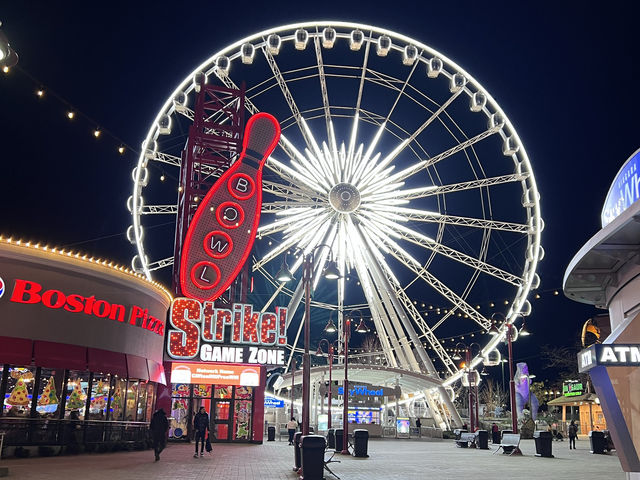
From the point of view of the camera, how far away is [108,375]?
2189 cm

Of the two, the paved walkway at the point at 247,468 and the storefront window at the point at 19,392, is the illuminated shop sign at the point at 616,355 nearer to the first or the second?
the paved walkway at the point at 247,468

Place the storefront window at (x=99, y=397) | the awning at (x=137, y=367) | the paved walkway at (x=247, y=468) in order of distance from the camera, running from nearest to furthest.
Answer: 1. the paved walkway at (x=247, y=468)
2. the storefront window at (x=99, y=397)
3. the awning at (x=137, y=367)

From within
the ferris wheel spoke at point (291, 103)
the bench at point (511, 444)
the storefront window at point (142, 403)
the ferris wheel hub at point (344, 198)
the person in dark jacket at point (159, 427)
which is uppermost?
the ferris wheel spoke at point (291, 103)

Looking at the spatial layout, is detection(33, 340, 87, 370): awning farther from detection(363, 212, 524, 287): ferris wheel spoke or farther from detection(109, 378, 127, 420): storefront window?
detection(363, 212, 524, 287): ferris wheel spoke

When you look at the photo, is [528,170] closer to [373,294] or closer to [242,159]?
[373,294]

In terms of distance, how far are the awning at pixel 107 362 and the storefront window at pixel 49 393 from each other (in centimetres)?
101

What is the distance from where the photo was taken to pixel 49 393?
65.2ft

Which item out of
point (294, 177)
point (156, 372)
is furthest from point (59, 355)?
point (294, 177)

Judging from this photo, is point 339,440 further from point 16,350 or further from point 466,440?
point 16,350

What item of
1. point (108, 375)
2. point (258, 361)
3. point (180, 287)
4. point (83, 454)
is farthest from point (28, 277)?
point (258, 361)

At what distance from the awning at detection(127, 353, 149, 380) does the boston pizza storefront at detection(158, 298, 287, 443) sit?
3.80 meters

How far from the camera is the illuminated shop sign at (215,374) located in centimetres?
2784

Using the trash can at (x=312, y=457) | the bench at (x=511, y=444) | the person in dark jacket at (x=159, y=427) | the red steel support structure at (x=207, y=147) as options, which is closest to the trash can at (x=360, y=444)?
the person in dark jacket at (x=159, y=427)

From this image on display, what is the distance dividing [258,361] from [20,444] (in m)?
11.8
